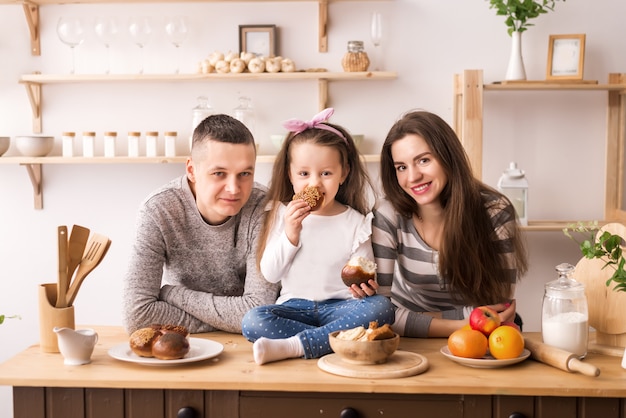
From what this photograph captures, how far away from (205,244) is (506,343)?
917mm

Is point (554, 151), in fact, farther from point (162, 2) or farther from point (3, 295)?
point (3, 295)

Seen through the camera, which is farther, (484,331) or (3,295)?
(3,295)

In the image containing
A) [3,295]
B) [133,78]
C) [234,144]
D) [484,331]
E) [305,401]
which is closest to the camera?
[305,401]

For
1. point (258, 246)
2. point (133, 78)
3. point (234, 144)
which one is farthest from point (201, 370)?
point (133, 78)

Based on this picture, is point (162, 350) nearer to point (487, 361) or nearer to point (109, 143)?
point (487, 361)

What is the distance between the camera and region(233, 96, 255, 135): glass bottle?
12.1 feet

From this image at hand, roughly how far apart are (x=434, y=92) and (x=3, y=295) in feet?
7.67

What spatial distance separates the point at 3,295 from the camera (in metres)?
3.93

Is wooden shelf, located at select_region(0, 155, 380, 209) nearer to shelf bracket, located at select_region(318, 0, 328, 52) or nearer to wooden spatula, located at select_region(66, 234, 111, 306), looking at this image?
shelf bracket, located at select_region(318, 0, 328, 52)

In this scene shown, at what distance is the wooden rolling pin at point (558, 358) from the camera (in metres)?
1.74

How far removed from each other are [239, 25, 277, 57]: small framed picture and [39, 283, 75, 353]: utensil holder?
205 cm

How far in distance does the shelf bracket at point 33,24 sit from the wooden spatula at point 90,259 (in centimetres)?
215

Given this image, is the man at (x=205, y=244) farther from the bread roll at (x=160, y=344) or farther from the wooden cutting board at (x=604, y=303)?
the wooden cutting board at (x=604, y=303)

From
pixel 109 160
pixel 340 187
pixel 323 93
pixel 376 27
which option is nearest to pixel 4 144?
pixel 109 160
